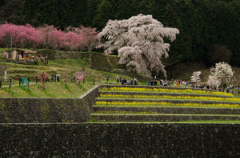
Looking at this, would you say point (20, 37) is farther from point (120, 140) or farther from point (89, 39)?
point (120, 140)

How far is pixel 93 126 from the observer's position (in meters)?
12.5

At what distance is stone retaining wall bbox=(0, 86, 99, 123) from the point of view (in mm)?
14828

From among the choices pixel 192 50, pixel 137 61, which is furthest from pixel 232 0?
pixel 137 61

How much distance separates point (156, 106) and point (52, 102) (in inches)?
374

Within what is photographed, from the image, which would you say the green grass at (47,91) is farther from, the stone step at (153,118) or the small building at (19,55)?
the small building at (19,55)

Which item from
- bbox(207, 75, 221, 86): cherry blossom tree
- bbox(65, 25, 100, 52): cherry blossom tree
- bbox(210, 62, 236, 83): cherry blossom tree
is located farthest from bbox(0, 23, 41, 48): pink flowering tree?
bbox(210, 62, 236, 83): cherry blossom tree

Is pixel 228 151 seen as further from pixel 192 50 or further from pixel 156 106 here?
pixel 192 50

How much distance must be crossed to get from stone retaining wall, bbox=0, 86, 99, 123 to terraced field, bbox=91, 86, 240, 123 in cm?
216

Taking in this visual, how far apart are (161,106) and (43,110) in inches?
420

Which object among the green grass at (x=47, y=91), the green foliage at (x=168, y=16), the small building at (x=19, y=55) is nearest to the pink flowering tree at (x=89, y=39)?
the green foliage at (x=168, y=16)

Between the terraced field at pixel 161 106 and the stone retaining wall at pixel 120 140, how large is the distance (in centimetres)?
778

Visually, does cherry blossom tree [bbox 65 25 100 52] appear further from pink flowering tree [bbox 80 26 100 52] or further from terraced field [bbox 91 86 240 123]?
terraced field [bbox 91 86 240 123]

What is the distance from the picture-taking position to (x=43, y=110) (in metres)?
16.2

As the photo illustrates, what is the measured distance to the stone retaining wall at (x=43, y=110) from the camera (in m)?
14.8
